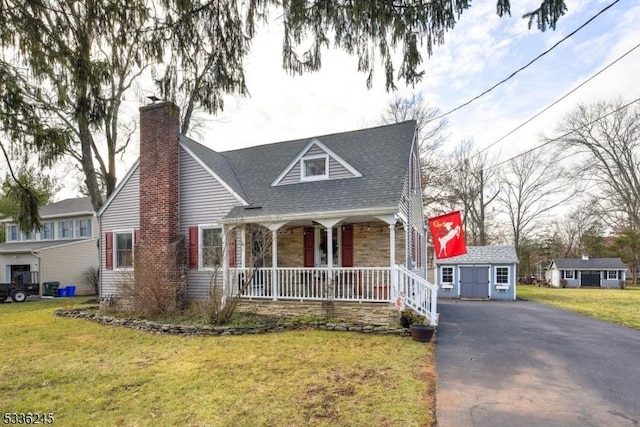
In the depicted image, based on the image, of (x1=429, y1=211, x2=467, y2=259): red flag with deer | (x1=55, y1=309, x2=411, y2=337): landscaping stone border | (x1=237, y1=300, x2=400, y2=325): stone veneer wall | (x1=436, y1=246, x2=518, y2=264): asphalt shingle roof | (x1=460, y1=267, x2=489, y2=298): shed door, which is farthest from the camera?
(x1=460, y1=267, x2=489, y2=298): shed door

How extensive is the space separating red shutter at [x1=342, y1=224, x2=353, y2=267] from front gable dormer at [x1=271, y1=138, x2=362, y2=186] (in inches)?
67.4

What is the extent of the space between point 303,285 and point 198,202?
4.78 metres

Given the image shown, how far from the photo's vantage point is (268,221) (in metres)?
10.5

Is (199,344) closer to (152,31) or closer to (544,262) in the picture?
(152,31)

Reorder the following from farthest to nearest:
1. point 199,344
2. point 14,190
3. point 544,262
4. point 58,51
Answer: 1. point 544,262
2. point 199,344
3. point 14,190
4. point 58,51

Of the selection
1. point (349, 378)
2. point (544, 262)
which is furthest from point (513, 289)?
point (544, 262)

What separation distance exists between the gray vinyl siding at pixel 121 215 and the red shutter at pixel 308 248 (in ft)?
19.8

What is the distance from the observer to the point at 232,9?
3.93 m

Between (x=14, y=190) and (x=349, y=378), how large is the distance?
18.5 ft

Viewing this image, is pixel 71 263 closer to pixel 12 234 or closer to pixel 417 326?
pixel 12 234

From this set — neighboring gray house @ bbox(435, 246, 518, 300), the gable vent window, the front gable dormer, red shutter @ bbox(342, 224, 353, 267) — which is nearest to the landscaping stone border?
red shutter @ bbox(342, 224, 353, 267)

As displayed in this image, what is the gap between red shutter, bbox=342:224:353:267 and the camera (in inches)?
458

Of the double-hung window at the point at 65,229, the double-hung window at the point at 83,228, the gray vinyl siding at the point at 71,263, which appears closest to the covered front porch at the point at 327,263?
the gray vinyl siding at the point at 71,263

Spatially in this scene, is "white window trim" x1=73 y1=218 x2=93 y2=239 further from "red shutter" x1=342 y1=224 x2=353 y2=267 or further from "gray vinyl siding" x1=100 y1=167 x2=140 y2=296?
"red shutter" x1=342 y1=224 x2=353 y2=267
